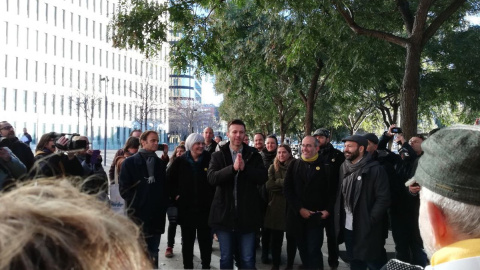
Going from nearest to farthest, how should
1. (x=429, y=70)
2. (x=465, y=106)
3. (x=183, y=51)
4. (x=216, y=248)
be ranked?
(x=216, y=248) → (x=183, y=51) → (x=465, y=106) → (x=429, y=70)

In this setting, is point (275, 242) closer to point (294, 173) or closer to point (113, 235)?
point (294, 173)

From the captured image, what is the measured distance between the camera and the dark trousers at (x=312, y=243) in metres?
6.68

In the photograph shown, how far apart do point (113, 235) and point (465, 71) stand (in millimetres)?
18172

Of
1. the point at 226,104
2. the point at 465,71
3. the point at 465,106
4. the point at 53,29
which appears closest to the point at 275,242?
the point at 465,71

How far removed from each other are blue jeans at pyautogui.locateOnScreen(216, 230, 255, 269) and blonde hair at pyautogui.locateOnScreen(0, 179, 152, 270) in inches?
200

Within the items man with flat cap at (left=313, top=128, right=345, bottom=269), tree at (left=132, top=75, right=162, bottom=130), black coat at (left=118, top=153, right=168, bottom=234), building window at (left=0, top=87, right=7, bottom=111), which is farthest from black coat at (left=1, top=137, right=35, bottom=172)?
building window at (left=0, top=87, right=7, bottom=111)

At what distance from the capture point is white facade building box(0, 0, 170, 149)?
2306 inches

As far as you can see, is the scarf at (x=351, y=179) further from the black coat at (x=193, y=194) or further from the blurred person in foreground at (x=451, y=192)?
the blurred person in foreground at (x=451, y=192)

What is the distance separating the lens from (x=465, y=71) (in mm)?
16969

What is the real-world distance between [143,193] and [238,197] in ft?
4.01

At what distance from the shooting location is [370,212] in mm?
5688

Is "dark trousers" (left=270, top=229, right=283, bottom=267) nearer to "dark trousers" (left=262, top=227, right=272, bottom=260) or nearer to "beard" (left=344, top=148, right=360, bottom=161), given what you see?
"dark trousers" (left=262, top=227, right=272, bottom=260)

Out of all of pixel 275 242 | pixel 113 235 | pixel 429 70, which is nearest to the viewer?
pixel 113 235

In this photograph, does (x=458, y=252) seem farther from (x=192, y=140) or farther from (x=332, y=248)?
(x=332, y=248)
